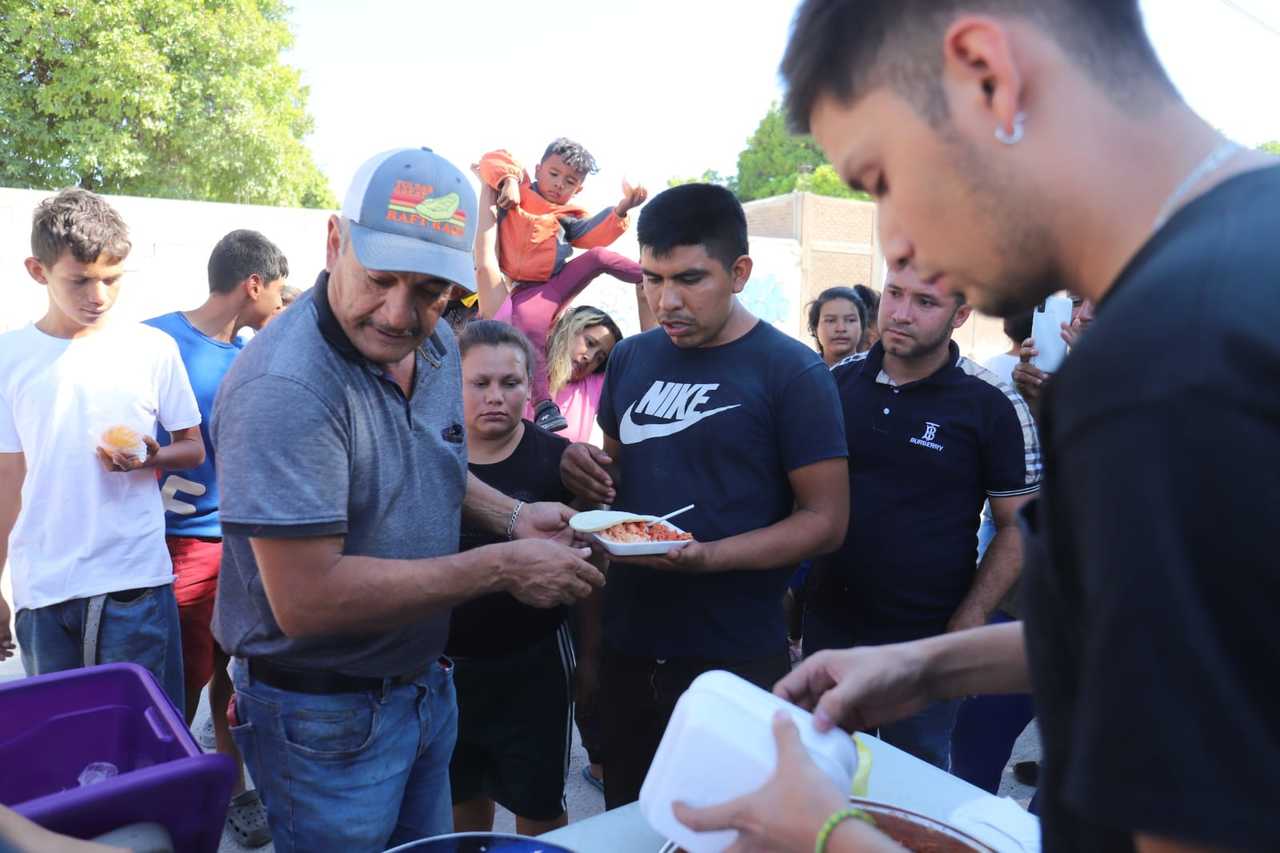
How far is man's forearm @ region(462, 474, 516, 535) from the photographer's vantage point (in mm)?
2311

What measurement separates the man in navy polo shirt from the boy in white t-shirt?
238 cm

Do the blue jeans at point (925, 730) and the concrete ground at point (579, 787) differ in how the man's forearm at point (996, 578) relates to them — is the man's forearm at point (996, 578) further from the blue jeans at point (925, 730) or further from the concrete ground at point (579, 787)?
the concrete ground at point (579, 787)

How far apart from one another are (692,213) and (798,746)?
1.94 meters

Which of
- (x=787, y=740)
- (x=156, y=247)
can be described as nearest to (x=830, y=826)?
(x=787, y=740)

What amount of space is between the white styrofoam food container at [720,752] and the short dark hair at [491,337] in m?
2.01

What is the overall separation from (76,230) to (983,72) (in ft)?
9.53

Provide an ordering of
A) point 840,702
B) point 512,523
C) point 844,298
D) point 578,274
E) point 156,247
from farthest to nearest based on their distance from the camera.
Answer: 1. point 156,247
2. point 844,298
3. point 578,274
4. point 512,523
5. point 840,702

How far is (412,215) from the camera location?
168cm

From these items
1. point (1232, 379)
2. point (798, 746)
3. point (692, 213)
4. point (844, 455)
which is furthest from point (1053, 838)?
point (692, 213)

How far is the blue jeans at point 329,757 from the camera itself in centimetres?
172

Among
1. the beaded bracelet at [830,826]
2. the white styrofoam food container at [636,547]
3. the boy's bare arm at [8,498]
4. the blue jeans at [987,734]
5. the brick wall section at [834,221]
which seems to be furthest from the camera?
the brick wall section at [834,221]

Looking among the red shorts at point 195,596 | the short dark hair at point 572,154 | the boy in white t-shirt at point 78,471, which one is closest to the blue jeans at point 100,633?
the boy in white t-shirt at point 78,471

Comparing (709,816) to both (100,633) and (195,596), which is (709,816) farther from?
(195,596)

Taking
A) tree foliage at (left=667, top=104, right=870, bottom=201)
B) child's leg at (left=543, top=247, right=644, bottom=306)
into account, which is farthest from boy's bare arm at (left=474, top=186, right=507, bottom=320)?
tree foliage at (left=667, top=104, right=870, bottom=201)
